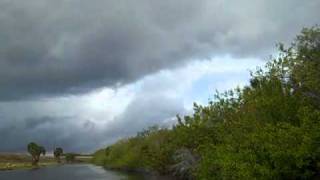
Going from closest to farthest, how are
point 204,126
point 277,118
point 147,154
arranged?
point 277,118 < point 204,126 < point 147,154

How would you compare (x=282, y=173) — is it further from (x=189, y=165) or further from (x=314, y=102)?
(x=189, y=165)

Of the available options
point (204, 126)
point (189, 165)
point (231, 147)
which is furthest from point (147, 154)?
point (231, 147)

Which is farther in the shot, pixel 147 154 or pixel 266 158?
pixel 147 154

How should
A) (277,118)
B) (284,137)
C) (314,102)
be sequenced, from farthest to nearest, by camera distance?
1. (277,118)
2. (314,102)
3. (284,137)

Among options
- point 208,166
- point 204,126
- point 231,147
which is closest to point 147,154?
point 204,126

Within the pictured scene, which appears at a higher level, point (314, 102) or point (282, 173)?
point (314, 102)

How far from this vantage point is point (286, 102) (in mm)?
56906

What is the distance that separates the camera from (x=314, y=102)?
177 feet

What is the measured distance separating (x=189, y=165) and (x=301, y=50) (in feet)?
168

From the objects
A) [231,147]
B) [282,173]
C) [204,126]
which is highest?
[204,126]

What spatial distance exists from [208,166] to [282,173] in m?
22.9

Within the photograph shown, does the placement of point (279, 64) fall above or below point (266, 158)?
above

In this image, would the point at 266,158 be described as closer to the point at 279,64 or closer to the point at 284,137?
the point at 284,137

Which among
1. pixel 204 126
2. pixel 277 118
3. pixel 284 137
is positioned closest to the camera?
pixel 284 137
